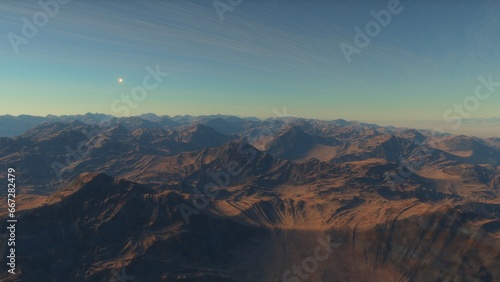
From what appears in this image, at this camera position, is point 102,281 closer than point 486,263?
No

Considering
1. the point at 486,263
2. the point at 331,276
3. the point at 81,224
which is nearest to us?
the point at 486,263

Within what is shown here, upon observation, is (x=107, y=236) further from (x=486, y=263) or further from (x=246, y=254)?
(x=486, y=263)

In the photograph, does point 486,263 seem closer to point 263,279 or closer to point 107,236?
point 263,279

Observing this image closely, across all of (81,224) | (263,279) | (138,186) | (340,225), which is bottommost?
(263,279)

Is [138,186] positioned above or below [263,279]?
above

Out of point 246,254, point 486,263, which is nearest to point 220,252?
point 246,254

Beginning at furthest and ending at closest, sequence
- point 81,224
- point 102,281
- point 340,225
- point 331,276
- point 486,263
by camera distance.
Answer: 1. point 340,225
2. point 81,224
3. point 331,276
4. point 102,281
5. point 486,263

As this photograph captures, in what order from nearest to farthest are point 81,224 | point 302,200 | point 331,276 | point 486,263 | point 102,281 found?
point 486,263 < point 102,281 < point 331,276 < point 81,224 < point 302,200

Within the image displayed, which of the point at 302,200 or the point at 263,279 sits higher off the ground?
the point at 302,200

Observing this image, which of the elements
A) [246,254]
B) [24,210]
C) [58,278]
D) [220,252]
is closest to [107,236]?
[58,278]
